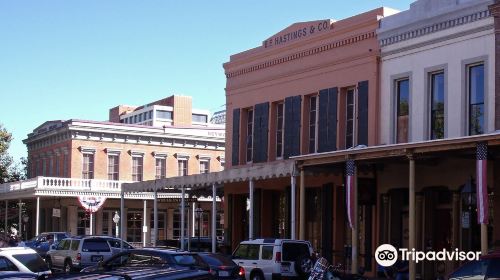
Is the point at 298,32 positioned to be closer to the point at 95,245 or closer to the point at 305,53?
the point at 305,53

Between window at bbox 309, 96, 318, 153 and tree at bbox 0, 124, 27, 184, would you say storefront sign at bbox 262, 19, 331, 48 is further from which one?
tree at bbox 0, 124, 27, 184

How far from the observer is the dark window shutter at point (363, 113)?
27.3m

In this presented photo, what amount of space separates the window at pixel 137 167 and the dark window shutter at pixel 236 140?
22821 mm

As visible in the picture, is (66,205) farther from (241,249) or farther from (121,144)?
(241,249)

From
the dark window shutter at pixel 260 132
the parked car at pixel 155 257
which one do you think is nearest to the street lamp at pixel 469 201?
the parked car at pixel 155 257

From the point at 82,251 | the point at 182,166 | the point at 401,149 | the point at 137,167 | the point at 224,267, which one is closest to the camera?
the point at 401,149

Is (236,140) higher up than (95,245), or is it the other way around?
(236,140)

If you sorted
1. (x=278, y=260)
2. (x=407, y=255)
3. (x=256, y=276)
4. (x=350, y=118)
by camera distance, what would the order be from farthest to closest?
(x=350, y=118)
(x=407, y=255)
(x=256, y=276)
(x=278, y=260)

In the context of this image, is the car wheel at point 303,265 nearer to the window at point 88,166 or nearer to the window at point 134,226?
the window at point 134,226

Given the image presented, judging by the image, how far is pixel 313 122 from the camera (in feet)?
98.5

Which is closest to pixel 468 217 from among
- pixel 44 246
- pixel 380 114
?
pixel 380 114

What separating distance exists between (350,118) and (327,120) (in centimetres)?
92

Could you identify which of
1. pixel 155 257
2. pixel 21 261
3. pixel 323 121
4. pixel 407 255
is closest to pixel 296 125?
pixel 323 121

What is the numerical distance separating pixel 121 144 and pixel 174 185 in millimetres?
23760
